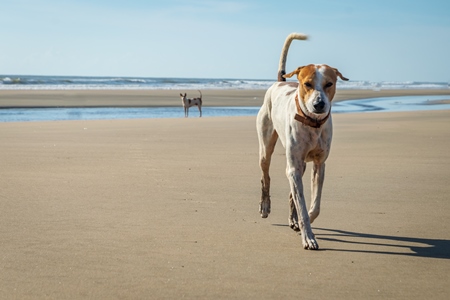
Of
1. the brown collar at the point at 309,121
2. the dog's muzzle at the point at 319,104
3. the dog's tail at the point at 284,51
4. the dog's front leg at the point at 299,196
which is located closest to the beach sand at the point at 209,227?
the dog's front leg at the point at 299,196

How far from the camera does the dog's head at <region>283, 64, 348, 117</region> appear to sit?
442 cm

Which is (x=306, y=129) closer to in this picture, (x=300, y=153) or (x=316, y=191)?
(x=300, y=153)

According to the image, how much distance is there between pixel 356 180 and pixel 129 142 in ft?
16.4

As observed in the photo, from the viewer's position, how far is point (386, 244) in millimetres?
4590

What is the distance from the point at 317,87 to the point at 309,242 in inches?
43.8

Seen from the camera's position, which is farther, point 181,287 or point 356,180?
point 356,180

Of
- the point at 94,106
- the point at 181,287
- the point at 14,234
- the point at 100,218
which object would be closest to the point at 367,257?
the point at 181,287

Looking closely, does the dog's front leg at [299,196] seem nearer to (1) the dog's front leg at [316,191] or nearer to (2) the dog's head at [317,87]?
(1) the dog's front leg at [316,191]

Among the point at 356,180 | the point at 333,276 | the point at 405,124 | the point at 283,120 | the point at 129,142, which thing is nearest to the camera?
the point at 333,276

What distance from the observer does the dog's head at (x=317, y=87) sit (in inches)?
174

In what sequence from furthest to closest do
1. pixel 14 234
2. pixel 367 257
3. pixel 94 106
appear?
pixel 94 106
pixel 14 234
pixel 367 257

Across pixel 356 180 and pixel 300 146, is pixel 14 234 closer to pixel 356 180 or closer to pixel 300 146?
pixel 300 146

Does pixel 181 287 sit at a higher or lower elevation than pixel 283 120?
lower

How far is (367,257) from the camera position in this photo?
13.9ft
